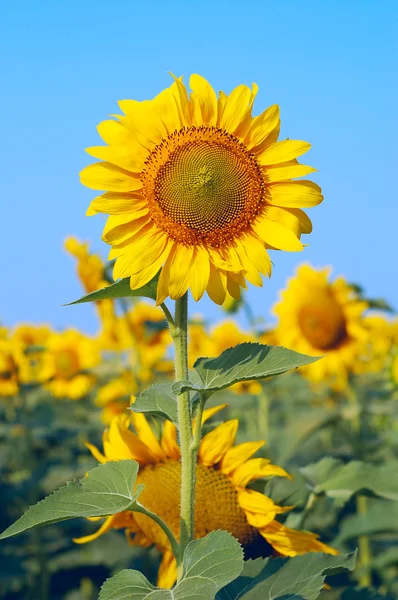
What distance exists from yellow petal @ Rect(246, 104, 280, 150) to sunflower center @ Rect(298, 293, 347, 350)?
11.9ft

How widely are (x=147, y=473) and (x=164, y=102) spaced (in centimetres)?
101

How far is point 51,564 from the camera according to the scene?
17.1ft

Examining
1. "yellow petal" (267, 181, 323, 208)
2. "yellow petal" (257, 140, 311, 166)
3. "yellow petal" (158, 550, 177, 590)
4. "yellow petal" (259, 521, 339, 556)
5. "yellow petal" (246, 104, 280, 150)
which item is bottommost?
"yellow petal" (158, 550, 177, 590)

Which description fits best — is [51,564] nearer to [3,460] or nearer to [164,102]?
[3,460]

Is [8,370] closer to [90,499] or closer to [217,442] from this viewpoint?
[217,442]

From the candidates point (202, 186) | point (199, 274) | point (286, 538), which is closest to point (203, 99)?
point (202, 186)

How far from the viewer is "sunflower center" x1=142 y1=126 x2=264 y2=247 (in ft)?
6.08

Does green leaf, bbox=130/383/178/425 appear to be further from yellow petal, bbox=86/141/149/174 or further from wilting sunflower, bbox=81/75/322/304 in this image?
yellow petal, bbox=86/141/149/174

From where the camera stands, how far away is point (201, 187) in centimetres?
186

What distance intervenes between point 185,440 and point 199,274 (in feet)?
1.18

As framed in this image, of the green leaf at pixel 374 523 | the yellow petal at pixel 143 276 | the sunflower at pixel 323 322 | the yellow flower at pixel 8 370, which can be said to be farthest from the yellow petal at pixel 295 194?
the yellow flower at pixel 8 370

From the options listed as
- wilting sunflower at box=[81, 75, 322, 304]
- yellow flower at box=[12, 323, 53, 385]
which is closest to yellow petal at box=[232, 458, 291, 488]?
wilting sunflower at box=[81, 75, 322, 304]

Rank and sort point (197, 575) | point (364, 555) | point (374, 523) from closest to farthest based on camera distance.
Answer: point (197, 575) < point (374, 523) < point (364, 555)

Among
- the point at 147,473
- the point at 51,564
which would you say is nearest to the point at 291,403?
the point at 51,564
